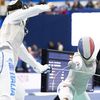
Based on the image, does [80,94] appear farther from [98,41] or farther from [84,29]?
[84,29]

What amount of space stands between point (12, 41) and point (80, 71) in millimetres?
919

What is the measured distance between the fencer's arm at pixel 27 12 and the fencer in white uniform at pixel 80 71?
1.99 ft

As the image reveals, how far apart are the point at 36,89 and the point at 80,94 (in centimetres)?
465

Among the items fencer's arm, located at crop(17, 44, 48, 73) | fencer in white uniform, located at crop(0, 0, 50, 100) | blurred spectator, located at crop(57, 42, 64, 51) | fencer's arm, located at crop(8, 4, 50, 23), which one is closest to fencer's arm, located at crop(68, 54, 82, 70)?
fencer in white uniform, located at crop(0, 0, 50, 100)

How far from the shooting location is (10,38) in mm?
6027

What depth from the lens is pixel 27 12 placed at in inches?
235

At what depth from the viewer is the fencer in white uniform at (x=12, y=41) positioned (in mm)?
5148

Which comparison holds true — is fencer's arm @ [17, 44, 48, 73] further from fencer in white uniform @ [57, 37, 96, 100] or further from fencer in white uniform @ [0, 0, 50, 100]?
fencer in white uniform @ [57, 37, 96, 100]

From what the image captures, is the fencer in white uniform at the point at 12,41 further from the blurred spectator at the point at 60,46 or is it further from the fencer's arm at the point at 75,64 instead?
the blurred spectator at the point at 60,46

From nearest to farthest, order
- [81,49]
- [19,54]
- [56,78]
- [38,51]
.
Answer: [81,49] < [19,54] < [56,78] < [38,51]

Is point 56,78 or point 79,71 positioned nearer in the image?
point 79,71

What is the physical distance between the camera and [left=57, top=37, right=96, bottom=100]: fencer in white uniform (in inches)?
224

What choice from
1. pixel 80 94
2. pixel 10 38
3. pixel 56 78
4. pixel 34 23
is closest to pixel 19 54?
pixel 10 38

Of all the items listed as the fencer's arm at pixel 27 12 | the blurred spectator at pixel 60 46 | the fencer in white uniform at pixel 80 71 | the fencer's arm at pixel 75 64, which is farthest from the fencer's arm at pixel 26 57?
the blurred spectator at pixel 60 46
